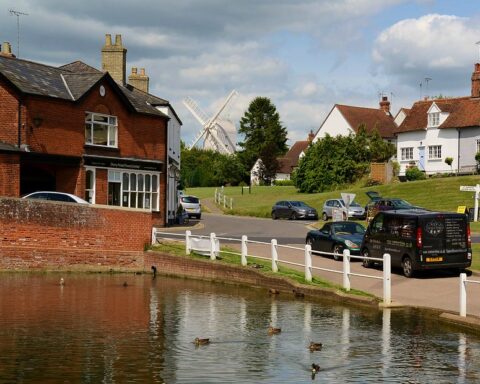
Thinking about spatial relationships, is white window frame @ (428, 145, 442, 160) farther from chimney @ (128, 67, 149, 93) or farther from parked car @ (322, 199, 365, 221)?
chimney @ (128, 67, 149, 93)

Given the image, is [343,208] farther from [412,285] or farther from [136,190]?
[412,285]

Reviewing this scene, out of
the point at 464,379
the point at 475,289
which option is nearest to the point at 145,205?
the point at 475,289

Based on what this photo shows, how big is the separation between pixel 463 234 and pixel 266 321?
881 cm

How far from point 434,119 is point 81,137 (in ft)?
158

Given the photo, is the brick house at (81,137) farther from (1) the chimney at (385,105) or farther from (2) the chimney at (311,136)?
(2) the chimney at (311,136)

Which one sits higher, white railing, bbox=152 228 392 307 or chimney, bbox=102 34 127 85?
chimney, bbox=102 34 127 85

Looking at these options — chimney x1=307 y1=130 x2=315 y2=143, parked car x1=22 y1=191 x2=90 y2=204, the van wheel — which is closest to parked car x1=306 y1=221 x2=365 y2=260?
the van wheel

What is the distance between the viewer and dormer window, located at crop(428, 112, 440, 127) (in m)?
77.8

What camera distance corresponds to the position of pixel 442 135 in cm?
7675

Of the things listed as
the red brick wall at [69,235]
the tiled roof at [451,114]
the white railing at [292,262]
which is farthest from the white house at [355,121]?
the white railing at [292,262]

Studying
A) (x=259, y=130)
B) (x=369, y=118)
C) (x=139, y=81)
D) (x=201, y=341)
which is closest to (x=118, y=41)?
(x=139, y=81)

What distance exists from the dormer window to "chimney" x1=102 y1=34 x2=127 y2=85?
4017 centimetres

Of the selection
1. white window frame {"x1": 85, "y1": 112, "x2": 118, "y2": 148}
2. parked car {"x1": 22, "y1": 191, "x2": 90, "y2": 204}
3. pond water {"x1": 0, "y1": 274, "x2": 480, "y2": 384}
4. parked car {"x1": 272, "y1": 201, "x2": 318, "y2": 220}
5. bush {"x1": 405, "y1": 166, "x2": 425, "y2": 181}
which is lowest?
pond water {"x1": 0, "y1": 274, "x2": 480, "y2": 384}

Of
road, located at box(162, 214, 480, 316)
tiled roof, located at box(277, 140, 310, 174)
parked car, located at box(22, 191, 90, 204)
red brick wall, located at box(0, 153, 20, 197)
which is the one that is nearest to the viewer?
road, located at box(162, 214, 480, 316)
